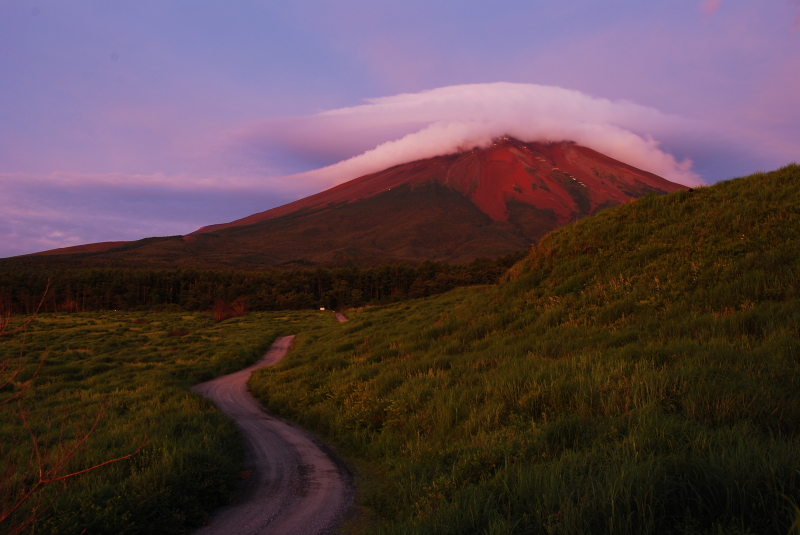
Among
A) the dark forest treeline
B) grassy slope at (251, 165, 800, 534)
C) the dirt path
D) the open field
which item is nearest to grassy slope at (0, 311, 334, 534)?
the open field

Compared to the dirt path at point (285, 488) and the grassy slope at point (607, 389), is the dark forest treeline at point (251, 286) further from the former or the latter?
the dirt path at point (285, 488)

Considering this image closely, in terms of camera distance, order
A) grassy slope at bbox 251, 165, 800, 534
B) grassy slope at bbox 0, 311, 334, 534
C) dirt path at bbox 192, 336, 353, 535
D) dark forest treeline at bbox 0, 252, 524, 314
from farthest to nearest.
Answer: dark forest treeline at bbox 0, 252, 524, 314, dirt path at bbox 192, 336, 353, 535, grassy slope at bbox 0, 311, 334, 534, grassy slope at bbox 251, 165, 800, 534

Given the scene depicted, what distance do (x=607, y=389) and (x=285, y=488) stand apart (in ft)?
16.1

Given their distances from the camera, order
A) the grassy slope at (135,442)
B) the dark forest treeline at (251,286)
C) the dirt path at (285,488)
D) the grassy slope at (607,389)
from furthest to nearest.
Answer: the dark forest treeline at (251,286)
the dirt path at (285,488)
the grassy slope at (135,442)
the grassy slope at (607,389)

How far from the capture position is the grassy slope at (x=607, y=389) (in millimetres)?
3590

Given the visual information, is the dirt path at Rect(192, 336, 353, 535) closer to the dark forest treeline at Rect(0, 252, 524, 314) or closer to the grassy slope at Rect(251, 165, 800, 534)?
the grassy slope at Rect(251, 165, 800, 534)

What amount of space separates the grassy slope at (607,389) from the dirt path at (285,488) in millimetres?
529

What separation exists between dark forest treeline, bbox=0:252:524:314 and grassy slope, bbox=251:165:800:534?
5768 cm

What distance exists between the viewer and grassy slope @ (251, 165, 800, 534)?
3.59m

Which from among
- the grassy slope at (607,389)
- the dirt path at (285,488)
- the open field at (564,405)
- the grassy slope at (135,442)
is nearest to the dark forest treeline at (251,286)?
the grassy slope at (607,389)

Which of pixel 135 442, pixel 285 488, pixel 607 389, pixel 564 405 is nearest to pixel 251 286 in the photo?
pixel 135 442

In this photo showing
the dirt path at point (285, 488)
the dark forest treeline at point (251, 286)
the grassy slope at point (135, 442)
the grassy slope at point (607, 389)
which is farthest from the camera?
the dark forest treeline at point (251, 286)

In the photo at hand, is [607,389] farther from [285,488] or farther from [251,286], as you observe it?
[251,286]

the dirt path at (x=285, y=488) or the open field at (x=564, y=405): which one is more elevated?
the open field at (x=564, y=405)
